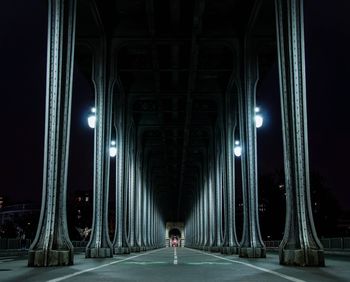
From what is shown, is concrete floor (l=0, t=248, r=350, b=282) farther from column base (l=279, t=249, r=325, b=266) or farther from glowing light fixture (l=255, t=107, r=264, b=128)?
glowing light fixture (l=255, t=107, r=264, b=128)

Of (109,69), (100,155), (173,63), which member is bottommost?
(100,155)

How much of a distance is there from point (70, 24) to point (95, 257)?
10.4 m

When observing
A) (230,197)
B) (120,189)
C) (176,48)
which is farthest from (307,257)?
(120,189)

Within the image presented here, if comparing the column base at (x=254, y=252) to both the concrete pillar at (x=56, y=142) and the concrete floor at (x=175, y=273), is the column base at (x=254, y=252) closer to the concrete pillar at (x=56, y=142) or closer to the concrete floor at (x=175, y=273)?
the concrete floor at (x=175, y=273)

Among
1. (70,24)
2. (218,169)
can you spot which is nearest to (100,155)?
(70,24)

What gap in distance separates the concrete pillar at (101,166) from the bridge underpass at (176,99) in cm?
5

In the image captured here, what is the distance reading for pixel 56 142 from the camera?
1470 cm

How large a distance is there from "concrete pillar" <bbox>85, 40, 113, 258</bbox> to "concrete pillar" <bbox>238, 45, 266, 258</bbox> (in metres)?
5.96

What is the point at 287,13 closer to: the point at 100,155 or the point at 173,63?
the point at 100,155

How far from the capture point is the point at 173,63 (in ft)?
108

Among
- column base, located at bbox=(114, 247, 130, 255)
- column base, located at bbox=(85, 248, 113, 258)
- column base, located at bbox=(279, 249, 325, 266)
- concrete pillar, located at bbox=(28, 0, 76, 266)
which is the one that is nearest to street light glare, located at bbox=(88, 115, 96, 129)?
column base, located at bbox=(85, 248, 113, 258)

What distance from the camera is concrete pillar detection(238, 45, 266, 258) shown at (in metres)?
22.9

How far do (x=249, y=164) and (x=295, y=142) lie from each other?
389 inches

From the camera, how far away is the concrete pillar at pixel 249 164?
22.9 metres
